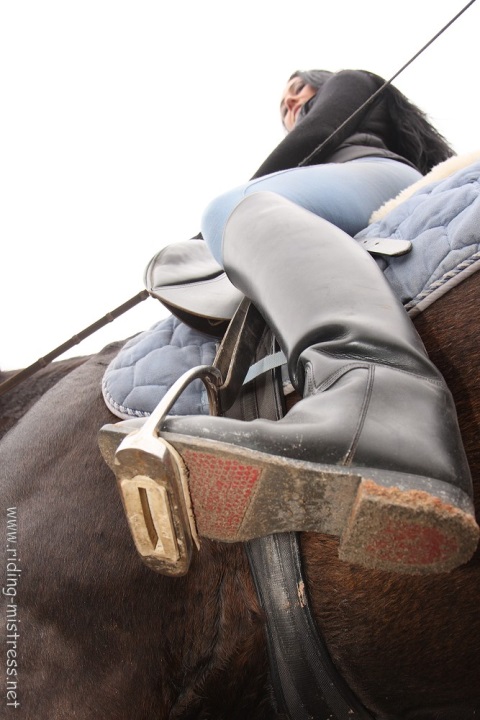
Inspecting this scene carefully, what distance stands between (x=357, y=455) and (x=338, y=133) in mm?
786

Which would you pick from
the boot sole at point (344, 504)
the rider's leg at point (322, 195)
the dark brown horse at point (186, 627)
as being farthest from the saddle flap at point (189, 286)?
the boot sole at point (344, 504)

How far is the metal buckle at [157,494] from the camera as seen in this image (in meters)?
0.35

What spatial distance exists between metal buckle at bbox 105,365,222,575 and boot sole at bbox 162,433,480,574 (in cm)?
1

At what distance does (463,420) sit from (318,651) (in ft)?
0.94

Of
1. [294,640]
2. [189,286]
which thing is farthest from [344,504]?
[189,286]

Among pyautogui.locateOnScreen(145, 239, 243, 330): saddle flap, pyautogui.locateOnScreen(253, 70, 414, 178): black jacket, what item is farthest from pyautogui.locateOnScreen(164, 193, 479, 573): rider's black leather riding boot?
pyautogui.locateOnScreen(253, 70, 414, 178): black jacket

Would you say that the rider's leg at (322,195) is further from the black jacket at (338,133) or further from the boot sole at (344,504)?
the boot sole at (344,504)

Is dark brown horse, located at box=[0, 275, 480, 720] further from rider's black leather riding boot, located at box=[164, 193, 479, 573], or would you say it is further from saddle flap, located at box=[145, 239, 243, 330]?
saddle flap, located at box=[145, 239, 243, 330]

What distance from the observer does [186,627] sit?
61cm

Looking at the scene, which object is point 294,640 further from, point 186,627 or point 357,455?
point 357,455

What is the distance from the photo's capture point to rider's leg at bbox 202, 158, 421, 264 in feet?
2.42

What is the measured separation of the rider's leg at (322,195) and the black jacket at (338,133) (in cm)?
18

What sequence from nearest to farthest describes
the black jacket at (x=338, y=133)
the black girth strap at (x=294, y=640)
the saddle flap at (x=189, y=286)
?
the black girth strap at (x=294, y=640), the saddle flap at (x=189, y=286), the black jacket at (x=338, y=133)

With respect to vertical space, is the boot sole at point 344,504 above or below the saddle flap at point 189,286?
below
